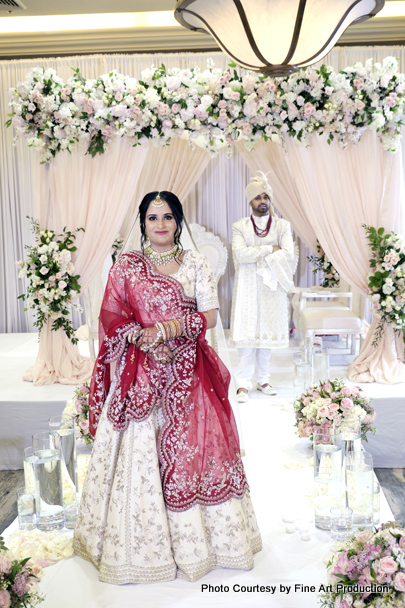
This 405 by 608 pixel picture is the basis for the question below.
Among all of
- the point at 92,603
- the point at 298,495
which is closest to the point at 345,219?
the point at 298,495

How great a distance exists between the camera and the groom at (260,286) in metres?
4.93

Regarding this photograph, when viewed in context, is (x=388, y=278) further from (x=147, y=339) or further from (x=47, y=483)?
(x=47, y=483)

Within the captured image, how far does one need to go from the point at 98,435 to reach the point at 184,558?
2.09ft

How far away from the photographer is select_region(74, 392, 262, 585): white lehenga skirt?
8.01 feet

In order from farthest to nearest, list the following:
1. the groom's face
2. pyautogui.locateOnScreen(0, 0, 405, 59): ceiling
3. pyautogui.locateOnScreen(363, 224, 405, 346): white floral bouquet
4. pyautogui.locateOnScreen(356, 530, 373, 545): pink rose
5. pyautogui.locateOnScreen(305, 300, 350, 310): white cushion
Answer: pyautogui.locateOnScreen(0, 0, 405, 59): ceiling, pyautogui.locateOnScreen(305, 300, 350, 310): white cushion, the groom's face, pyautogui.locateOnScreen(363, 224, 405, 346): white floral bouquet, pyautogui.locateOnScreen(356, 530, 373, 545): pink rose

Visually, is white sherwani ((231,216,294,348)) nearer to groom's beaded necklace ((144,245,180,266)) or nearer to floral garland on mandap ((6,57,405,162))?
floral garland on mandap ((6,57,405,162))

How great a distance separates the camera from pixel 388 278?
4.55m

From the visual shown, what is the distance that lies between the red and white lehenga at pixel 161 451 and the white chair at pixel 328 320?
278 cm

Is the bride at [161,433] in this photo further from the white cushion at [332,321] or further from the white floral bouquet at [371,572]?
the white cushion at [332,321]

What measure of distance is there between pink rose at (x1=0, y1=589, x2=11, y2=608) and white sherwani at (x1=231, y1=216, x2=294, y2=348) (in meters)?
3.26

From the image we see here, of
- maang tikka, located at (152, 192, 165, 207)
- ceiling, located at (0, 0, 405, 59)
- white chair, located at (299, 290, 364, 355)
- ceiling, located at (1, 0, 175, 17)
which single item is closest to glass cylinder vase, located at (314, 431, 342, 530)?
maang tikka, located at (152, 192, 165, 207)

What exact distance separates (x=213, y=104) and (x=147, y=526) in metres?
3.11

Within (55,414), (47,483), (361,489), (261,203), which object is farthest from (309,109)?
(47,483)

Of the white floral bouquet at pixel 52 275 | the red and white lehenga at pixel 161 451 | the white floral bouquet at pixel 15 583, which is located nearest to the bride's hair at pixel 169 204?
the red and white lehenga at pixel 161 451
